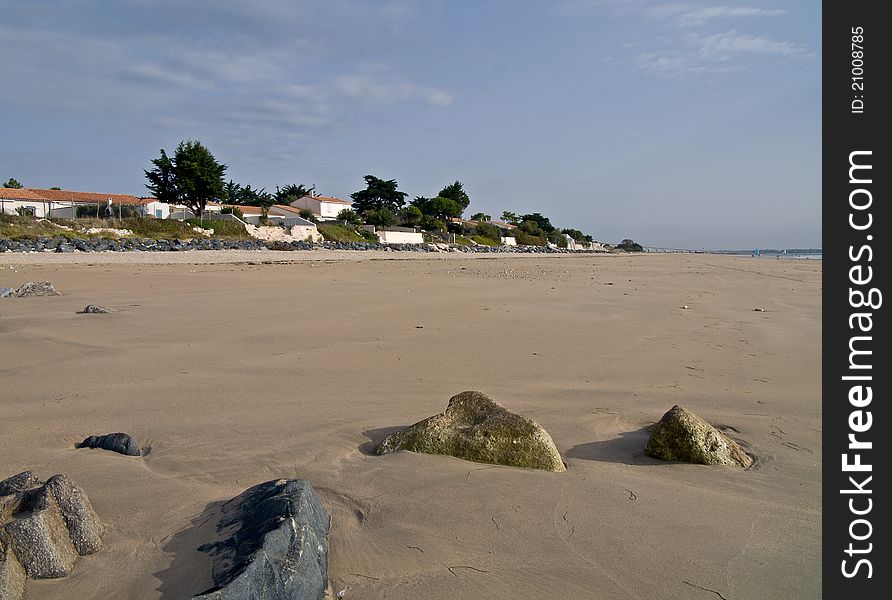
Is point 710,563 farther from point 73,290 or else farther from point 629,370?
point 73,290

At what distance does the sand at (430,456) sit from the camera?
5.99 feet

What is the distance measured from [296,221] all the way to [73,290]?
44398 mm

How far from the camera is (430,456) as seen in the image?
273 cm

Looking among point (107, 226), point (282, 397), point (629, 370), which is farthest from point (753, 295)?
point (107, 226)

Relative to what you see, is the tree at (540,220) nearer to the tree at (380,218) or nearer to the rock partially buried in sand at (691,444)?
the tree at (380,218)

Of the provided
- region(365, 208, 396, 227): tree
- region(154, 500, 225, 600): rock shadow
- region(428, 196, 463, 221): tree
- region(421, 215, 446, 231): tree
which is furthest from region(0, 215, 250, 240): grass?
region(428, 196, 463, 221): tree

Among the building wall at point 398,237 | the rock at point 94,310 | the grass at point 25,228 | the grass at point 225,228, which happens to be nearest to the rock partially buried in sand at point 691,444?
the rock at point 94,310

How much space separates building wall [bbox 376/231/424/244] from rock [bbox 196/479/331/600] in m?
49.4

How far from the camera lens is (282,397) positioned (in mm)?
3783

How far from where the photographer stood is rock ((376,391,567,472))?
8.73 feet

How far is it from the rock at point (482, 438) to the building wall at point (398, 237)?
4842cm

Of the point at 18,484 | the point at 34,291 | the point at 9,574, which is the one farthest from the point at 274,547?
the point at 34,291

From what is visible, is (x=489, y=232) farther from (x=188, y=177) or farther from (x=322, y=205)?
(x=188, y=177)

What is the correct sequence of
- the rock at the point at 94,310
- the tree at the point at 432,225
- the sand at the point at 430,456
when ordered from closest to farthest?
the sand at the point at 430,456, the rock at the point at 94,310, the tree at the point at 432,225
